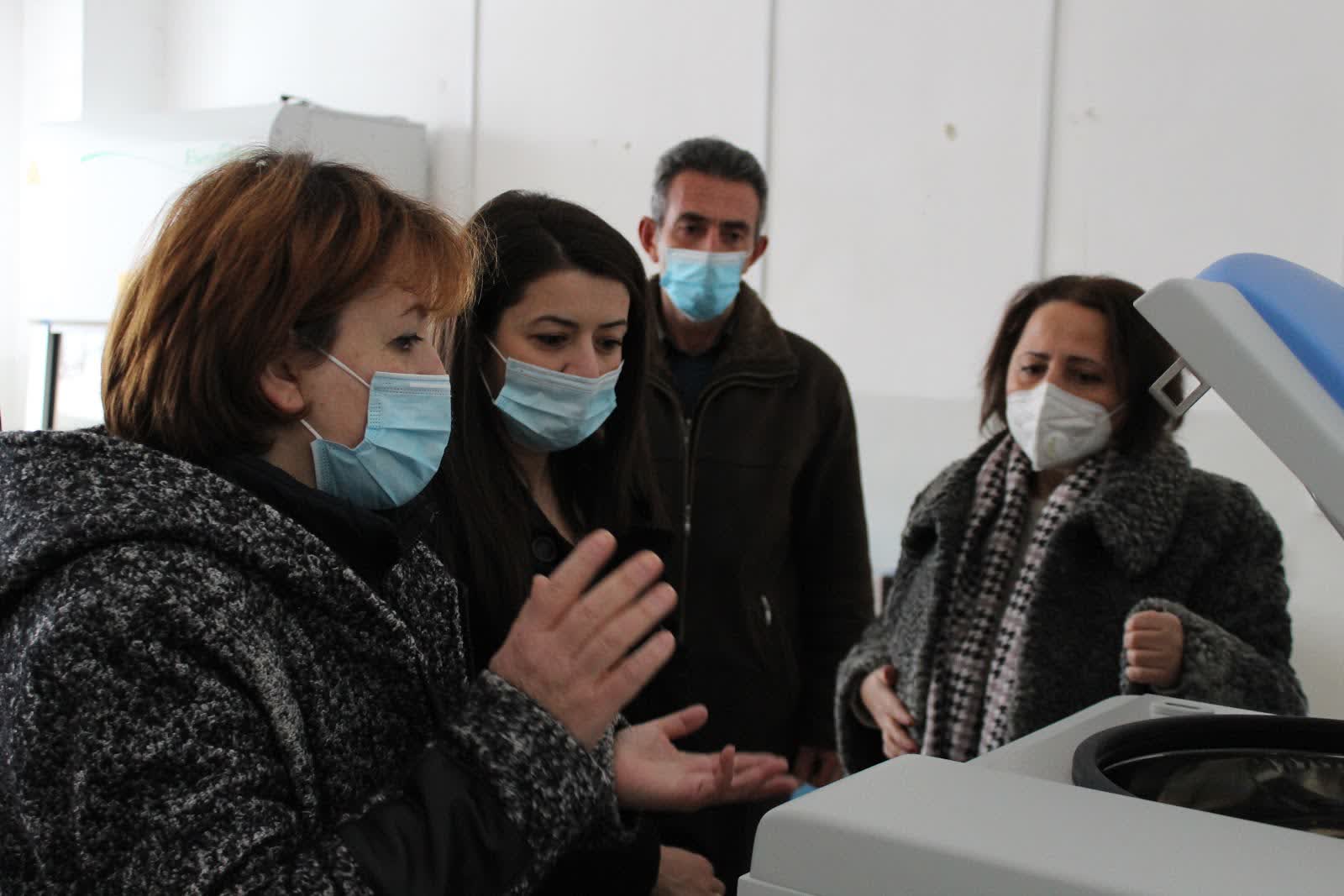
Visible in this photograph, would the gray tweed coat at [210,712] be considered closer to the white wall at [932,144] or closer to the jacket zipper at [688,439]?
the jacket zipper at [688,439]

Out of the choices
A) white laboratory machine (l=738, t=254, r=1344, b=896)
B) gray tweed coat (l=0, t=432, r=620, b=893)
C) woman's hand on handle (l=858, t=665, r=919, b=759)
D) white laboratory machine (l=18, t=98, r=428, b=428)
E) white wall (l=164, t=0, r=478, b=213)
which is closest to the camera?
white laboratory machine (l=738, t=254, r=1344, b=896)

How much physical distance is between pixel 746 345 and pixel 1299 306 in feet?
5.14

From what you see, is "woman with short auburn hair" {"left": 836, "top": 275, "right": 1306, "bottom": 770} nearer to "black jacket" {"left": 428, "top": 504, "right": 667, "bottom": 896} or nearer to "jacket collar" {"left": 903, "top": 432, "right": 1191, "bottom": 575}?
"jacket collar" {"left": 903, "top": 432, "right": 1191, "bottom": 575}

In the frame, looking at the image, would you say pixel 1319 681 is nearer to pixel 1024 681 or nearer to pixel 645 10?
pixel 1024 681

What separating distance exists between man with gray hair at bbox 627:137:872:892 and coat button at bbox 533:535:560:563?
65 centimetres

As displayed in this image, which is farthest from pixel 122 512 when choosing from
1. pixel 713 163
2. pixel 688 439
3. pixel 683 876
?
pixel 713 163

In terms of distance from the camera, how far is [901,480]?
125 inches

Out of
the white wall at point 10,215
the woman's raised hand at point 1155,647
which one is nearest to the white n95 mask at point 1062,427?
the woman's raised hand at point 1155,647

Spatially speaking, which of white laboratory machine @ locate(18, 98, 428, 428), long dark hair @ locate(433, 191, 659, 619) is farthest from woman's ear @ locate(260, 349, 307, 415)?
white laboratory machine @ locate(18, 98, 428, 428)

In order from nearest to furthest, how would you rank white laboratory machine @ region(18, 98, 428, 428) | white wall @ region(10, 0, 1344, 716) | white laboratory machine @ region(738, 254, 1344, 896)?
white laboratory machine @ region(738, 254, 1344, 896), white wall @ region(10, 0, 1344, 716), white laboratory machine @ region(18, 98, 428, 428)

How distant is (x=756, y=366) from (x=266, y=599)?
1389 mm

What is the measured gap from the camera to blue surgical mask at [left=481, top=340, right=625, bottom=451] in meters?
1.47

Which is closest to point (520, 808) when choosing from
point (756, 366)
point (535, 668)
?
point (535, 668)

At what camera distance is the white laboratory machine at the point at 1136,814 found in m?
0.55
